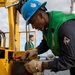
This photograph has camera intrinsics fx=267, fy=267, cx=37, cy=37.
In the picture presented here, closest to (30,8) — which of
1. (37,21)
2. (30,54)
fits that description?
(37,21)

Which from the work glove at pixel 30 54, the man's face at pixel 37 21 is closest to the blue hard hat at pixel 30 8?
the man's face at pixel 37 21

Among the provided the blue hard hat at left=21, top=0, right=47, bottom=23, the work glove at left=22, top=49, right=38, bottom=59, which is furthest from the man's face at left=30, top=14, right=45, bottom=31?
the work glove at left=22, top=49, right=38, bottom=59

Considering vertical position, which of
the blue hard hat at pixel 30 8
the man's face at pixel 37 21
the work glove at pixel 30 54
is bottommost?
the work glove at pixel 30 54

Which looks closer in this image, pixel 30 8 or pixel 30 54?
pixel 30 8

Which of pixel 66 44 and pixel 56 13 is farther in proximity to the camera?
pixel 56 13

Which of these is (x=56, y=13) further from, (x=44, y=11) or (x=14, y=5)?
(x=14, y=5)

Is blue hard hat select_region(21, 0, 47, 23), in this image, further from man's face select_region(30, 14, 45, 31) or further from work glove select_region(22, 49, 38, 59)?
work glove select_region(22, 49, 38, 59)

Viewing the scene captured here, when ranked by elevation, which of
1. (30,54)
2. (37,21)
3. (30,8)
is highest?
(30,8)

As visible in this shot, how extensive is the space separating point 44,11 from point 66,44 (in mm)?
517

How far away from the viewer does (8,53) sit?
3.44m

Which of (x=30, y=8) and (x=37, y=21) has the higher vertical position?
(x=30, y=8)

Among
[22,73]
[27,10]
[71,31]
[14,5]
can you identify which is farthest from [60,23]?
[14,5]

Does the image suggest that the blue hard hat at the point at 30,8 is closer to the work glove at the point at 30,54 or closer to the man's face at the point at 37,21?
the man's face at the point at 37,21

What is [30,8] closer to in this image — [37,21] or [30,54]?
[37,21]
